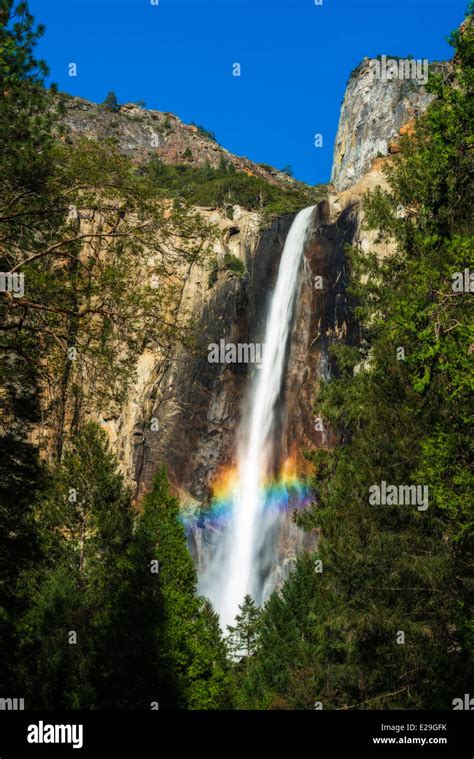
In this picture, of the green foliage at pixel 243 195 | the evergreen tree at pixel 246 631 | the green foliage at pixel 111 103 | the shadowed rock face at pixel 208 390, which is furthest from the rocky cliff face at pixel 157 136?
the evergreen tree at pixel 246 631

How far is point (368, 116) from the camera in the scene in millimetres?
100250

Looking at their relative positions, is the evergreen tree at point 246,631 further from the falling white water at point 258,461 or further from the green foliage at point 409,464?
the green foliage at point 409,464

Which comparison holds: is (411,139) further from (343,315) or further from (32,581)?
(32,581)

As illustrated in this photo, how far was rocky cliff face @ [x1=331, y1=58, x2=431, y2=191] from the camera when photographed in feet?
306

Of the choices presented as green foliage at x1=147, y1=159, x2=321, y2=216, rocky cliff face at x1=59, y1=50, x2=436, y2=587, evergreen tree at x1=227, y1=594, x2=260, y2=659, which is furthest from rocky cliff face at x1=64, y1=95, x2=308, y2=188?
evergreen tree at x1=227, y1=594, x2=260, y2=659

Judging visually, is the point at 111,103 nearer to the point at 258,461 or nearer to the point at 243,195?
the point at 243,195

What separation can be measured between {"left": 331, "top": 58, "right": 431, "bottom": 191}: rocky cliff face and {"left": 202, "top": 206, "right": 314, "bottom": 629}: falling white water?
4630 cm

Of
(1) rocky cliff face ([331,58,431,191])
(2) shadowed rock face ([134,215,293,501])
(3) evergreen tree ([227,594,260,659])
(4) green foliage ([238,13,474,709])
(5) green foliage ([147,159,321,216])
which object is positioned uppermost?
(1) rocky cliff face ([331,58,431,191])

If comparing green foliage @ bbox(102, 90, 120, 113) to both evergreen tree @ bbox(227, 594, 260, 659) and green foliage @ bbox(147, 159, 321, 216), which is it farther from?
evergreen tree @ bbox(227, 594, 260, 659)

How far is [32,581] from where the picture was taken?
28688mm

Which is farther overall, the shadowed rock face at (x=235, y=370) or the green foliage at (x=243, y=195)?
the green foliage at (x=243, y=195)

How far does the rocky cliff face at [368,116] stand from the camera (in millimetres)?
93375

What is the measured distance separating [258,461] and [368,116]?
6890 centimetres

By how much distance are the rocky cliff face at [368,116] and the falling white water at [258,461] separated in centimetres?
4630
